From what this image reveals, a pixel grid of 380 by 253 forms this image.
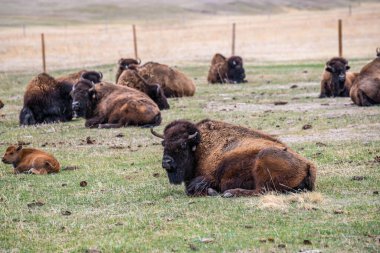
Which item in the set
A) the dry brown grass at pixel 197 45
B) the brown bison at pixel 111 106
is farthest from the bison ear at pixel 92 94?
the dry brown grass at pixel 197 45

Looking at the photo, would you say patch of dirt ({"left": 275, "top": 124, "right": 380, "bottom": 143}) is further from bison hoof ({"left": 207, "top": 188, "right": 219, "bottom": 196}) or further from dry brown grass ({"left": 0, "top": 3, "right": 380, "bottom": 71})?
dry brown grass ({"left": 0, "top": 3, "right": 380, "bottom": 71})

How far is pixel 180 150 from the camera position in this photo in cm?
1105

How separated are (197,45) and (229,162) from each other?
52673 millimetres

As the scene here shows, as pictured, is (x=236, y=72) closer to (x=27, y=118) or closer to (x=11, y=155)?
(x=27, y=118)

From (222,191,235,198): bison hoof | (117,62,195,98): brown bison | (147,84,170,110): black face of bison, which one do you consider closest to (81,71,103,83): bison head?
(147,84,170,110): black face of bison

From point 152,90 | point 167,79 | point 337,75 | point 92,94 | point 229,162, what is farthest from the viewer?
point 167,79

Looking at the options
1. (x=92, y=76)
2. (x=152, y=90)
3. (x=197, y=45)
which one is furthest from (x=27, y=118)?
(x=197, y=45)

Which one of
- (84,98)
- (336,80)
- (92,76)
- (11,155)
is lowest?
(336,80)

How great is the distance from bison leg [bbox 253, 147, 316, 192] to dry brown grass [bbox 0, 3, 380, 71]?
3444cm

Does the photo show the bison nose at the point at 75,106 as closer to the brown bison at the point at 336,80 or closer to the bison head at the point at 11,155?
the bison head at the point at 11,155

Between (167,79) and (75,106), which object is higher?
(75,106)

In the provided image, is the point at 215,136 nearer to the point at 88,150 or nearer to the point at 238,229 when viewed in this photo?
the point at 238,229

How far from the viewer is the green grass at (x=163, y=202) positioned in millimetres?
8227

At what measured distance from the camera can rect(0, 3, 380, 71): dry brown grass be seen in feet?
165
